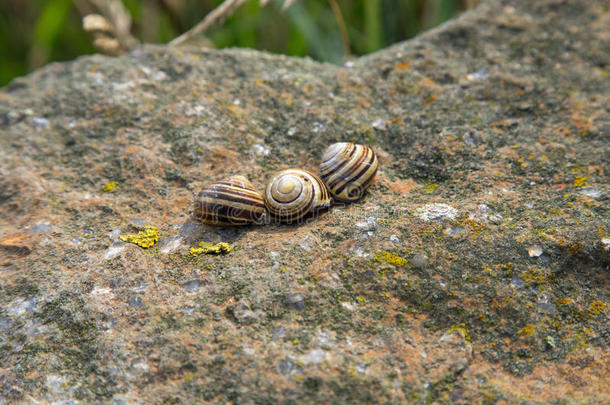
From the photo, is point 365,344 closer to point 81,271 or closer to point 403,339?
point 403,339

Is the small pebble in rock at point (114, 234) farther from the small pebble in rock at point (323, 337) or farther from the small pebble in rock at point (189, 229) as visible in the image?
the small pebble in rock at point (323, 337)

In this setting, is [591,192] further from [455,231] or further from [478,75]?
[478,75]

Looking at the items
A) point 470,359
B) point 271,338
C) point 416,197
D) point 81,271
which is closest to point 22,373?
point 81,271

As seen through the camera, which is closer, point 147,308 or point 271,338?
point 271,338

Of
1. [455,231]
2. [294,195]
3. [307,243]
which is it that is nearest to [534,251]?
[455,231]

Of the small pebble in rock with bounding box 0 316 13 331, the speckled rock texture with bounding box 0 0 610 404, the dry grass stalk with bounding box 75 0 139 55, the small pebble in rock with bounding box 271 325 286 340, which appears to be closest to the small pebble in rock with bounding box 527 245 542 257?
the speckled rock texture with bounding box 0 0 610 404
